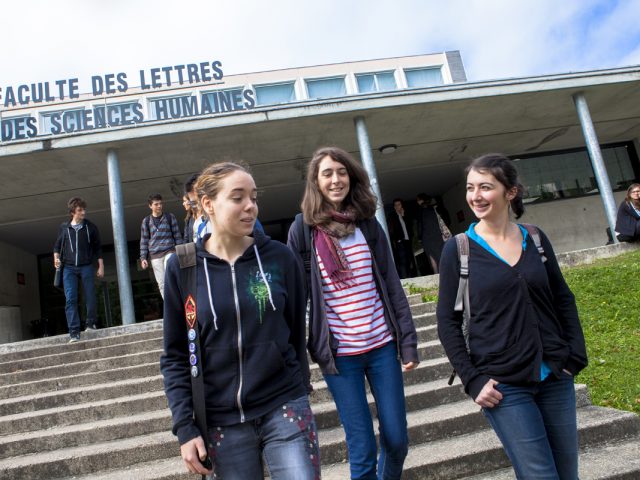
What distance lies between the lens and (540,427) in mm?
1928

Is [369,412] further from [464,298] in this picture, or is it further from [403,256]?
[403,256]

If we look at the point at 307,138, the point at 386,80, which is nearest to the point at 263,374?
the point at 307,138

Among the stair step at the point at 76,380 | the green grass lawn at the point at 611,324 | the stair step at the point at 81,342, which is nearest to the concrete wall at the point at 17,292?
the stair step at the point at 81,342

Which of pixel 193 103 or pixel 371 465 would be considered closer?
pixel 371 465

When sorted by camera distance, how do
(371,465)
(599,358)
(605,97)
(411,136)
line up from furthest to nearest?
1. (411,136)
2. (605,97)
3. (599,358)
4. (371,465)

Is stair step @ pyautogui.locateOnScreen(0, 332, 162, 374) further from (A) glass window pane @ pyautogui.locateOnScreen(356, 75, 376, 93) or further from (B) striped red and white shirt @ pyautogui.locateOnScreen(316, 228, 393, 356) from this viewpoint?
(A) glass window pane @ pyautogui.locateOnScreen(356, 75, 376, 93)

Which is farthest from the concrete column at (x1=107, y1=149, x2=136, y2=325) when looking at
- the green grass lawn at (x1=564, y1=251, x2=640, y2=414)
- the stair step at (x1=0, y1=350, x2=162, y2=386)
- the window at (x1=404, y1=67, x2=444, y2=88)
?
the window at (x1=404, y1=67, x2=444, y2=88)

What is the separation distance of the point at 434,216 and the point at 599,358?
5.98 m

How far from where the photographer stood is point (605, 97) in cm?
1057

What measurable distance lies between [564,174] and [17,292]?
17694 millimetres

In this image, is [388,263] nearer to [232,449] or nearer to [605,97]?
[232,449]

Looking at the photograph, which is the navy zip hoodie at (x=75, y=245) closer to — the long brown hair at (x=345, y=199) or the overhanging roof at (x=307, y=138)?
the overhanging roof at (x=307, y=138)

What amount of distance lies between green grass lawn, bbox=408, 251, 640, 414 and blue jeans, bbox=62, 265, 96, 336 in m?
4.86

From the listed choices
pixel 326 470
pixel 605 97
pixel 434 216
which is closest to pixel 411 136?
pixel 434 216
